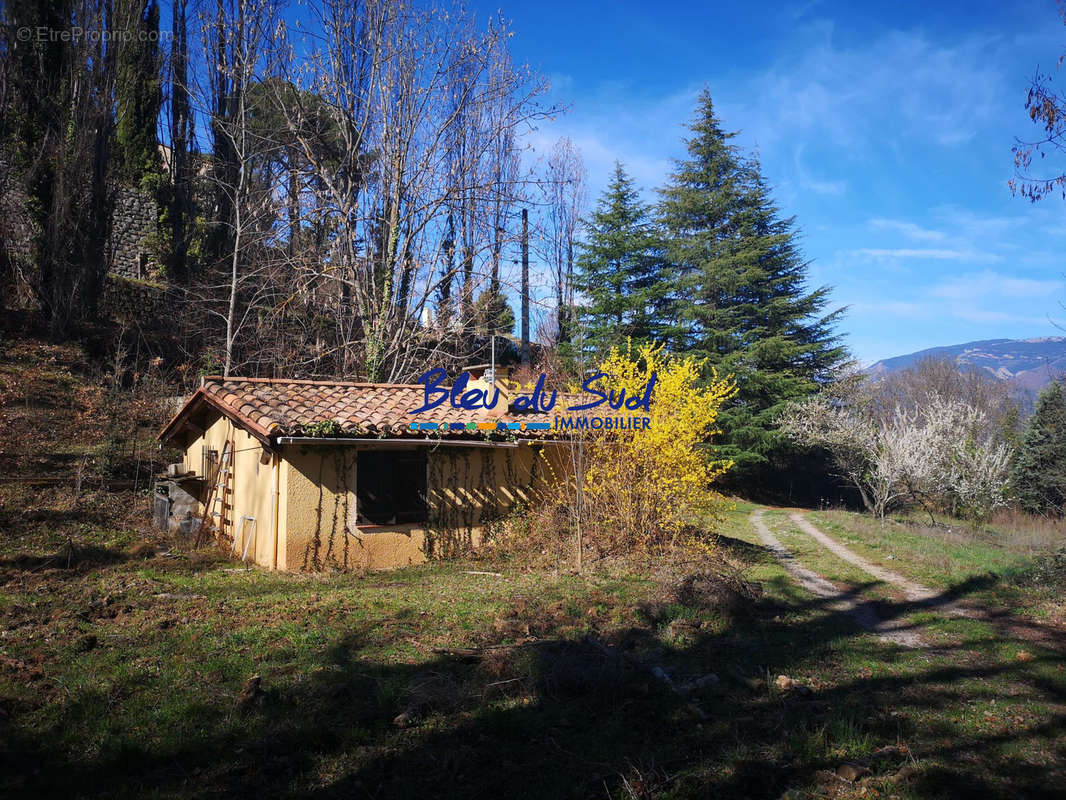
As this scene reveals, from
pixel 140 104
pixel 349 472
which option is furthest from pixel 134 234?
pixel 349 472

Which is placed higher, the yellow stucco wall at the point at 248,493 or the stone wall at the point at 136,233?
the stone wall at the point at 136,233

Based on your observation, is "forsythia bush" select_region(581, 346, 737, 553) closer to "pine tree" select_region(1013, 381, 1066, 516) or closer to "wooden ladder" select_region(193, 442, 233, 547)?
"wooden ladder" select_region(193, 442, 233, 547)

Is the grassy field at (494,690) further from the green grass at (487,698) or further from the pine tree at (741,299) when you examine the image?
the pine tree at (741,299)

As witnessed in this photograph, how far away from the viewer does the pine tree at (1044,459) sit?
2502 cm

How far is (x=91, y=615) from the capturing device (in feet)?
23.1

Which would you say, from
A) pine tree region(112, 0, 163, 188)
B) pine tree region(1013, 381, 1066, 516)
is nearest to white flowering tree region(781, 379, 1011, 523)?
pine tree region(1013, 381, 1066, 516)

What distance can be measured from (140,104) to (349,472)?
63.6ft

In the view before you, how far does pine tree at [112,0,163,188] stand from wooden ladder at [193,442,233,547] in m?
13.8

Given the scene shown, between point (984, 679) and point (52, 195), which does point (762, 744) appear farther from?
point (52, 195)

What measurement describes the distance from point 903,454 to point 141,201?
27117 mm

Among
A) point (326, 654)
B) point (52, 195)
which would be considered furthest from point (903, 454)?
point (52, 195)

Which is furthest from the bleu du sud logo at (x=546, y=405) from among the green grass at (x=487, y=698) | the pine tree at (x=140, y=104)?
the pine tree at (x=140, y=104)

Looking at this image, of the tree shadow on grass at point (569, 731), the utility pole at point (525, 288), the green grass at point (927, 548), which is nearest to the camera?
the tree shadow on grass at point (569, 731)

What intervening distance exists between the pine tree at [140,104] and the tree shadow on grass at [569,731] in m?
21.6
